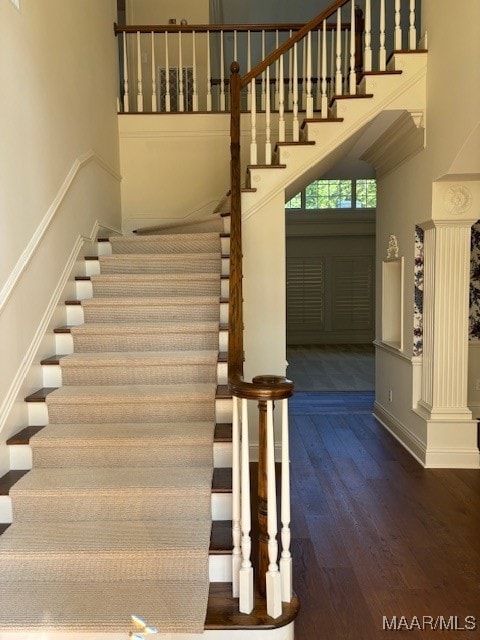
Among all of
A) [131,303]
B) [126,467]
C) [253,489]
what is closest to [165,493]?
[126,467]

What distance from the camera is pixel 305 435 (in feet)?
15.7

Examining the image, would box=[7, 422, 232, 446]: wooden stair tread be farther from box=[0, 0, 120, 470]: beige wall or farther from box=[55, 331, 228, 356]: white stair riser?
box=[55, 331, 228, 356]: white stair riser

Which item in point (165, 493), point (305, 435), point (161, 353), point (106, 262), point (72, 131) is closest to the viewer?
point (165, 493)

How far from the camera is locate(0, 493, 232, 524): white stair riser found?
234 cm

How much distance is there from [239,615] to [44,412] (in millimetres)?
1555

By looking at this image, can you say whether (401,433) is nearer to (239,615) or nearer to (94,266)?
(239,615)

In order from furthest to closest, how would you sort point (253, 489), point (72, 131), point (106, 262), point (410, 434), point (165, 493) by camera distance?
point (410, 434)
point (106, 262)
point (72, 131)
point (253, 489)
point (165, 493)

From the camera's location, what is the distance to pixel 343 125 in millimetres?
3898

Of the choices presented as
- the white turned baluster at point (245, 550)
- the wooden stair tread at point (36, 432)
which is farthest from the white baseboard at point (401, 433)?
the white turned baluster at point (245, 550)

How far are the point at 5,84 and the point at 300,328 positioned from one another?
359 inches

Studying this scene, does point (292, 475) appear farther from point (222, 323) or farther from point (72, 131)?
point (72, 131)

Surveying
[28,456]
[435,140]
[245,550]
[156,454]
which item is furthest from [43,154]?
[435,140]

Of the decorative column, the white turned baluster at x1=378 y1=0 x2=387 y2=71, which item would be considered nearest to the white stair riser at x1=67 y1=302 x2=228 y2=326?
the decorative column

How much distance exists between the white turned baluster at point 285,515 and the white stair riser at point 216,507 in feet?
1.38
